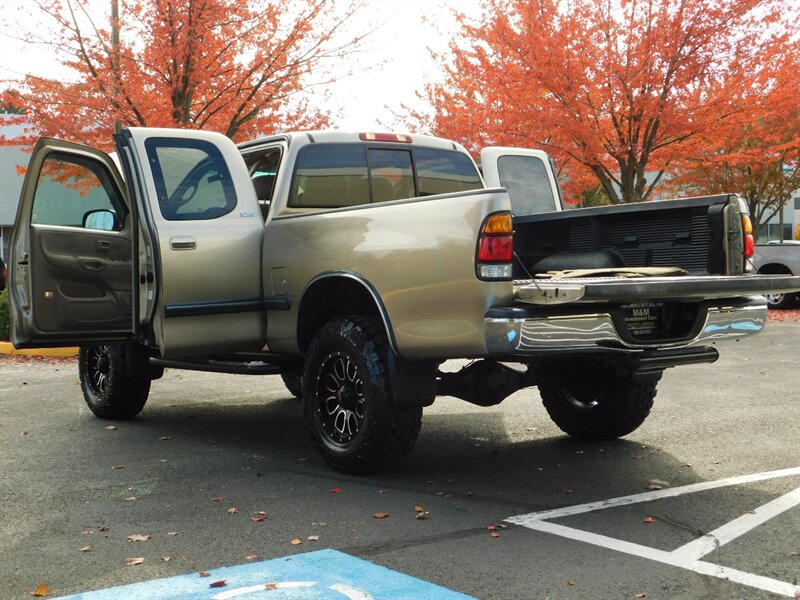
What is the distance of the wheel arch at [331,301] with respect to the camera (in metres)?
5.79

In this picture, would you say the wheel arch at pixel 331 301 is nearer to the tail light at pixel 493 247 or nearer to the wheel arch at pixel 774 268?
the tail light at pixel 493 247

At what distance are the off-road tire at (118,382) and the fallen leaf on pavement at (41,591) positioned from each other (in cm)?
392

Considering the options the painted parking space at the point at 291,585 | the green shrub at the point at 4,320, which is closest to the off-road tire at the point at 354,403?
the painted parking space at the point at 291,585

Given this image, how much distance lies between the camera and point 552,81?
1664 centimetres

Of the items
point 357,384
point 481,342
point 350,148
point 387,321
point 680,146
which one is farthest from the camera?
point 680,146

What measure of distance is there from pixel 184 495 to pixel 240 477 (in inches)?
19.8

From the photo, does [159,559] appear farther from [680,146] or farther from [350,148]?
[680,146]

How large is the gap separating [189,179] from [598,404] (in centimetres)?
334

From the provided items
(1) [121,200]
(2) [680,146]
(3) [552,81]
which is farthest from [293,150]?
(2) [680,146]

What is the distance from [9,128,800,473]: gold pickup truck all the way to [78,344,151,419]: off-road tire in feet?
0.06

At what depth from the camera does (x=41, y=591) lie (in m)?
3.82

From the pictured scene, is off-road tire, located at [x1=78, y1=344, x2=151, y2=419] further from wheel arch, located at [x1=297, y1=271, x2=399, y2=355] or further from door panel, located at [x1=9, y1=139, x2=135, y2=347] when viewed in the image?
wheel arch, located at [x1=297, y1=271, x2=399, y2=355]

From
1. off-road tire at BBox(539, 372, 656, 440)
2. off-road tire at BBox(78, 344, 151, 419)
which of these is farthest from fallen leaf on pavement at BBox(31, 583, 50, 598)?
off-road tire at BBox(78, 344, 151, 419)

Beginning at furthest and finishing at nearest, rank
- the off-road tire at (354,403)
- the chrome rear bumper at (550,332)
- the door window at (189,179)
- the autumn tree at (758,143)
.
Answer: the autumn tree at (758,143) → the door window at (189,179) → the off-road tire at (354,403) → the chrome rear bumper at (550,332)
